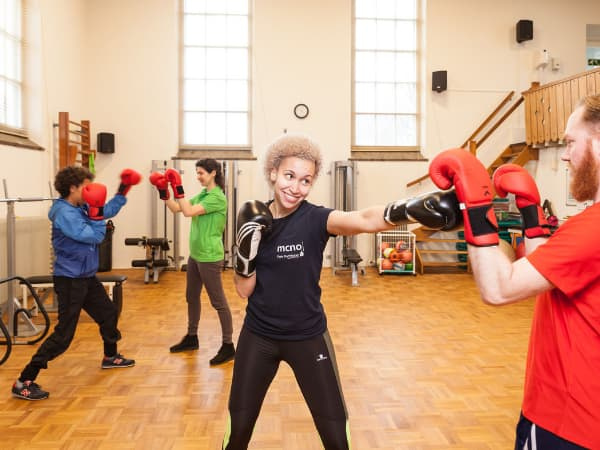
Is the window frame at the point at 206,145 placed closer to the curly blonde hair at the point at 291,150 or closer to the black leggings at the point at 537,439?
the curly blonde hair at the point at 291,150

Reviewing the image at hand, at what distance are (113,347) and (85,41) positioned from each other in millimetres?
6196

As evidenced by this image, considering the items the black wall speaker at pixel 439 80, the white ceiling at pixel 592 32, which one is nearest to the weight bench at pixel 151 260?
the black wall speaker at pixel 439 80

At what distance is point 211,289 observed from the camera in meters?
3.63

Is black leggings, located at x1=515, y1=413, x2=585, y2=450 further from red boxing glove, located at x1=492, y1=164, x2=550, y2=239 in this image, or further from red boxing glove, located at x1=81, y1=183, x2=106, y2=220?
red boxing glove, located at x1=81, y1=183, x2=106, y2=220

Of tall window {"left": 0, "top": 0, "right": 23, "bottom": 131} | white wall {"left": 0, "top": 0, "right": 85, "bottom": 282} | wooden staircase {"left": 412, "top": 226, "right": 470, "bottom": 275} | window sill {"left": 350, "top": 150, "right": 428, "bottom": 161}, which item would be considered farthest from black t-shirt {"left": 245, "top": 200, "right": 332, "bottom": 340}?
window sill {"left": 350, "top": 150, "right": 428, "bottom": 161}

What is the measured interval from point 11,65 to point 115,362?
452cm

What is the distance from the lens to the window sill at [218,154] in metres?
8.40

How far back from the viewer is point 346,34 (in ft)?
27.6

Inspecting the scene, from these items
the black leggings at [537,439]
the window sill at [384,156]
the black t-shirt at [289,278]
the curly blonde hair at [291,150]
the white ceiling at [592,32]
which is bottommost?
the black leggings at [537,439]

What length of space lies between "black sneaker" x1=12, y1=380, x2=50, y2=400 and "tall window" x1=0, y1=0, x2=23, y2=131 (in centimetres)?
387

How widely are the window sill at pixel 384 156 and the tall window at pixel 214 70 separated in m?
1.83

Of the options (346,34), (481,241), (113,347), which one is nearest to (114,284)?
(113,347)

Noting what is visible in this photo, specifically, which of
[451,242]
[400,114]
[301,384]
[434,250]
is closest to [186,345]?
[301,384]

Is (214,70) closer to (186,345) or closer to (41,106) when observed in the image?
(41,106)
